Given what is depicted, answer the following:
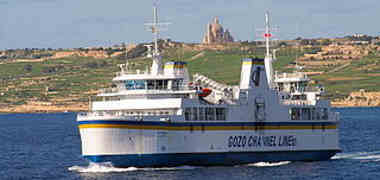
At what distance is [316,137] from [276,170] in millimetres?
6911

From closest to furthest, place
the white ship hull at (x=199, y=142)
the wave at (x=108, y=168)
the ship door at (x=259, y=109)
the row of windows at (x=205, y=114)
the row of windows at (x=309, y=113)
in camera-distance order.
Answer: the white ship hull at (x=199, y=142)
the wave at (x=108, y=168)
the row of windows at (x=205, y=114)
the ship door at (x=259, y=109)
the row of windows at (x=309, y=113)

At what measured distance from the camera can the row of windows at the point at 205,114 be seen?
53219 mm

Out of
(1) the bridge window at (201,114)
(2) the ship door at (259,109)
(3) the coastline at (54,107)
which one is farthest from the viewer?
(3) the coastline at (54,107)

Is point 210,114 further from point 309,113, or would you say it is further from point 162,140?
point 309,113

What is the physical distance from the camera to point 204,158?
53.9 metres

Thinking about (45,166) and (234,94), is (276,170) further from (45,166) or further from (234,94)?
(45,166)

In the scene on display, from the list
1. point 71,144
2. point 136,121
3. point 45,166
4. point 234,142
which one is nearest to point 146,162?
point 136,121

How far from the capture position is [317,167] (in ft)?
186

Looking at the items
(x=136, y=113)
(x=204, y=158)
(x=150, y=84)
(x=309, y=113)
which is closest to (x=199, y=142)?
(x=204, y=158)

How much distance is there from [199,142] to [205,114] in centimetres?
184

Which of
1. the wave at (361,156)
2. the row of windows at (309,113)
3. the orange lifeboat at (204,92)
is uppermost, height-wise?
the orange lifeboat at (204,92)

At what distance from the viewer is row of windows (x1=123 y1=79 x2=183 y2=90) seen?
5453cm

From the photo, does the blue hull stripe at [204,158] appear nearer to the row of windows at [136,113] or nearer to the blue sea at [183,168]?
the blue sea at [183,168]

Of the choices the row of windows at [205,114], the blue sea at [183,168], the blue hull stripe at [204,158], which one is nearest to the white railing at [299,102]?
the blue hull stripe at [204,158]
